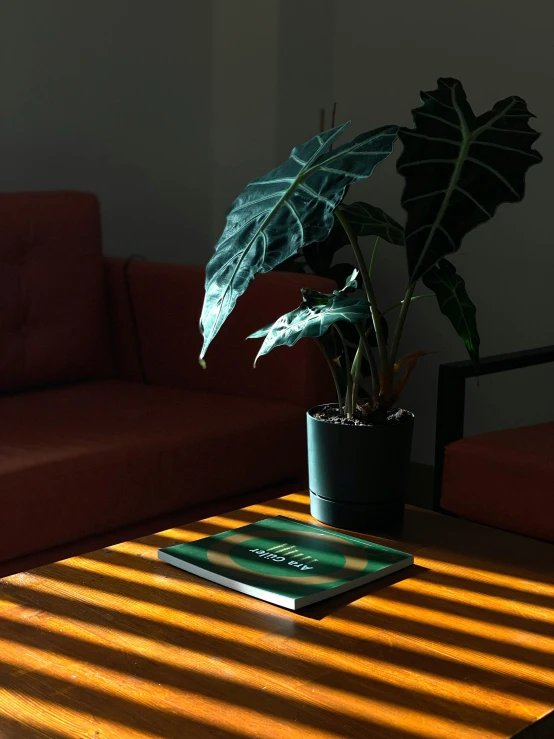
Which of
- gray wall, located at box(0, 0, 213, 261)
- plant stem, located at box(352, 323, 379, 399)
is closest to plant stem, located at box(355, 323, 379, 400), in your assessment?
plant stem, located at box(352, 323, 379, 399)

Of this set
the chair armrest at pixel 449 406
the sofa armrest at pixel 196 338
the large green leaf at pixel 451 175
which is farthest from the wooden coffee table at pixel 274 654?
the sofa armrest at pixel 196 338

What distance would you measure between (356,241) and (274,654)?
0.61 meters

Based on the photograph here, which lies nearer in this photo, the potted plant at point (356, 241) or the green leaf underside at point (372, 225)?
the potted plant at point (356, 241)

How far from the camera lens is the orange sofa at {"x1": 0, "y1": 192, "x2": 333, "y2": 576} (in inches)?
71.7

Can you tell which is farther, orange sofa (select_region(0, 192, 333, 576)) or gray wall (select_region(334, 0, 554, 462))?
gray wall (select_region(334, 0, 554, 462))

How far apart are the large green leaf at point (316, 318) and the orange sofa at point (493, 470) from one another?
71 centimetres

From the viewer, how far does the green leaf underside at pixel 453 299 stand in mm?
1473

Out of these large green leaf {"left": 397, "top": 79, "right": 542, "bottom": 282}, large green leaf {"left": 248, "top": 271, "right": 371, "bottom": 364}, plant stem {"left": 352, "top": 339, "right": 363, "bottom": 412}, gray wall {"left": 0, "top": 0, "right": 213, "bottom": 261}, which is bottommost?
plant stem {"left": 352, "top": 339, "right": 363, "bottom": 412}

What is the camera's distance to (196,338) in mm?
2408

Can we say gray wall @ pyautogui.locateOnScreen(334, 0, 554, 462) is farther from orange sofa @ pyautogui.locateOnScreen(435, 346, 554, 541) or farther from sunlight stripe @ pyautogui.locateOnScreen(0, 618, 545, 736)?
sunlight stripe @ pyautogui.locateOnScreen(0, 618, 545, 736)

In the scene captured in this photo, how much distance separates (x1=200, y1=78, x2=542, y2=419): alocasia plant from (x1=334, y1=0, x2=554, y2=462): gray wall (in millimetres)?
1457

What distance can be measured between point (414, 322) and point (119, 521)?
152 cm

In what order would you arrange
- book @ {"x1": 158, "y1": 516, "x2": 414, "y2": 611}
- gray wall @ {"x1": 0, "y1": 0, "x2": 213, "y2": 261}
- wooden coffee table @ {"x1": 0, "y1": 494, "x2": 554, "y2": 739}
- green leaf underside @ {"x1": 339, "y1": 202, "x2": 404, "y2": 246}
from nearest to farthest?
wooden coffee table @ {"x1": 0, "y1": 494, "x2": 554, "y2": 739} < book @ {"x1": 158, "y1": 516, "x2": 414, "y2": 611} < green leaf underside @ {"x1": 339, "y1": 202, "x2": 404, "y2": 246} < gray wall @ {"x1": 0, "y1": 0, "x2": 213, "y2": 261}

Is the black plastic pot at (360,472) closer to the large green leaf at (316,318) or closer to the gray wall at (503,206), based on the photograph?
the large green leaf at (316,318)
